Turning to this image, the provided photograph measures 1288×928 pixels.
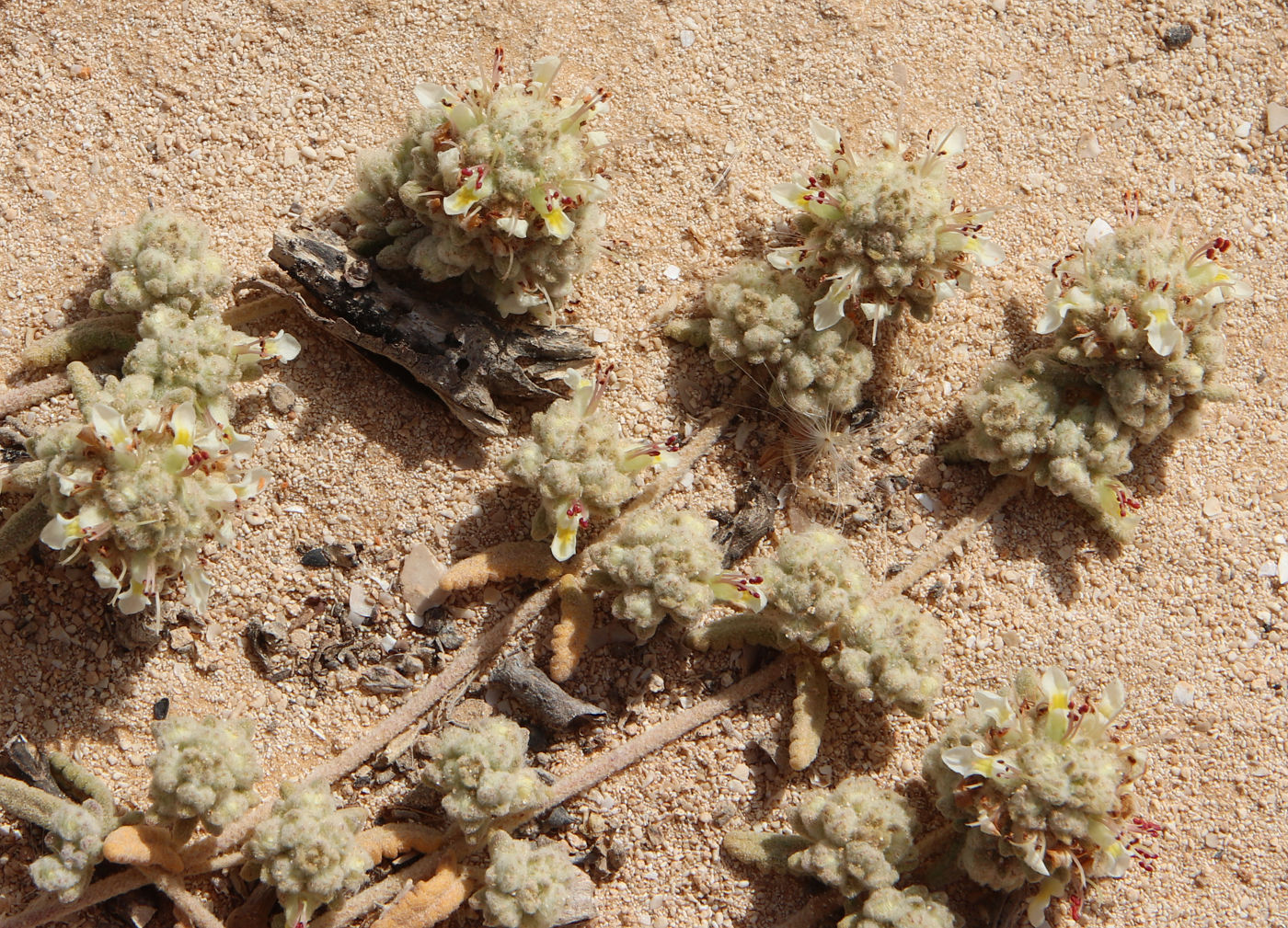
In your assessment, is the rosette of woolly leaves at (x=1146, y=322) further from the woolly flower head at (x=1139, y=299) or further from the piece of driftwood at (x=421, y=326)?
the piece of driftwood at (x=421, y=326)

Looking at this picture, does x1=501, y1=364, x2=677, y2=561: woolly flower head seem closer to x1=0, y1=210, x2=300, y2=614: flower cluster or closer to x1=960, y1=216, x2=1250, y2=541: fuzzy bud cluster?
x1=0, y1=210, x2=300, y2=614: flower cluster

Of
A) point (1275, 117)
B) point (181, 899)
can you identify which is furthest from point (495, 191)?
point (1275, 117)

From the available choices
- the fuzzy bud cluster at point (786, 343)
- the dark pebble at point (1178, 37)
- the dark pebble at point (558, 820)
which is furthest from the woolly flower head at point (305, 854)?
the dark pebble at point (1178, 37)

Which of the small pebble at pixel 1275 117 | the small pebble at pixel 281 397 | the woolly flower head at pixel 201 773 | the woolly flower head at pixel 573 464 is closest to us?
the woolly flower head at pixel 201 773

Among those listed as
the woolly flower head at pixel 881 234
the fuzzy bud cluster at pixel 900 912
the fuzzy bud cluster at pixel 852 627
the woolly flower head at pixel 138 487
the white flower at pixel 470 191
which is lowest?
the fuzzy bud cluster at pixel 900 912

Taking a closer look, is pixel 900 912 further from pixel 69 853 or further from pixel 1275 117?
pixel 1275 117
